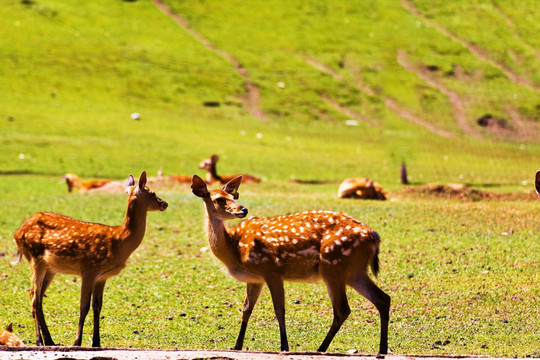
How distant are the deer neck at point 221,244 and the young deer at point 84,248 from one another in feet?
2.94

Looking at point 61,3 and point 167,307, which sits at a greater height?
point 167,307

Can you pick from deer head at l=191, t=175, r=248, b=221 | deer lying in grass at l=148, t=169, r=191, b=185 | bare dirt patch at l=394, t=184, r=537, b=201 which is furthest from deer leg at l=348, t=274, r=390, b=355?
deer lying in grass at l=148, t=169, r=191, b=185

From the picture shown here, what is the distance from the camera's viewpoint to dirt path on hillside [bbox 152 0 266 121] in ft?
209

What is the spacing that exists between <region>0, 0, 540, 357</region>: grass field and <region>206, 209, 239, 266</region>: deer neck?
5.12 ft

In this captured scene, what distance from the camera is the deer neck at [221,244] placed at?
12.8 m

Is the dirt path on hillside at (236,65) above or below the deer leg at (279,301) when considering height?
below

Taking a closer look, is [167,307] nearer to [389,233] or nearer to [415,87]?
[389,233]

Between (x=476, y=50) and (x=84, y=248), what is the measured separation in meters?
71.0

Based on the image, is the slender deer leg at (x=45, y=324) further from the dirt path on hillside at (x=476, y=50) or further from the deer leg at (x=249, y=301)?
the dirt path on hillside at (x=476, y=50)

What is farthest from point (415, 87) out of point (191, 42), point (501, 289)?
point (501, 289)

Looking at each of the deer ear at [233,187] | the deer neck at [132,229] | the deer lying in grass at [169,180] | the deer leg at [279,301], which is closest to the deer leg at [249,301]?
the deer leg at [279,301]

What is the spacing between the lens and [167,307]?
53.6 ft

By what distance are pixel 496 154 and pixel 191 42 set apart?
29.3 m

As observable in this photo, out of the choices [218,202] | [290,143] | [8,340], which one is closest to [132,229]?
[218,202]
